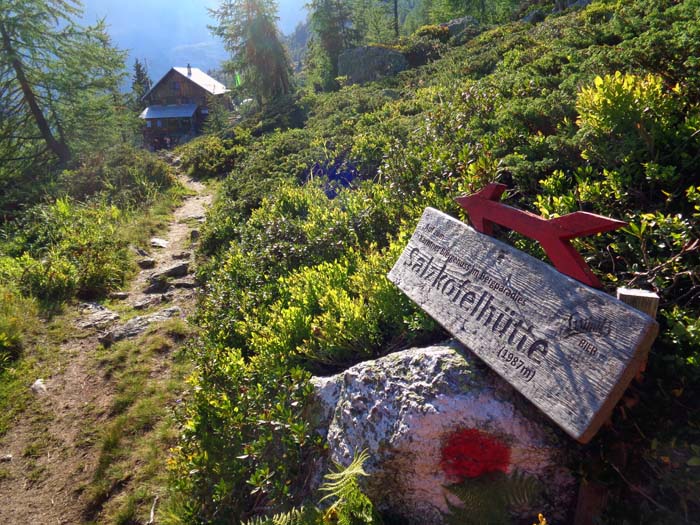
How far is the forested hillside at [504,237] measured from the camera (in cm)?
235

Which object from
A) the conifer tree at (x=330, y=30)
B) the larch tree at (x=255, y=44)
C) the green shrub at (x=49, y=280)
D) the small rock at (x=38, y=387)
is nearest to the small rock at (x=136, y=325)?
the small rock at (x=38, y=387)

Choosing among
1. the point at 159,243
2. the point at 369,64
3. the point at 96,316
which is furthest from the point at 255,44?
the point at 96,316

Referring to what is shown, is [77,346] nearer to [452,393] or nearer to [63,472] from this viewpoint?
[63,472]

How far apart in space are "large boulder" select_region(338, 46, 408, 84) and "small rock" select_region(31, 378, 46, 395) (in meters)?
18.8

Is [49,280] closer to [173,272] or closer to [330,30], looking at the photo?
[173,272]

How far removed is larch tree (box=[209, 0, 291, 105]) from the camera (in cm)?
2348

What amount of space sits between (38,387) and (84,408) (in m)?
0.98

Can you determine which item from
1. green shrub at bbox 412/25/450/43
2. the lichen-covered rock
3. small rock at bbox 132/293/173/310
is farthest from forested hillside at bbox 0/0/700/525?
green shrub at bbox 412/25/450/43

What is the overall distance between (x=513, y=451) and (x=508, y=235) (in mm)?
1894

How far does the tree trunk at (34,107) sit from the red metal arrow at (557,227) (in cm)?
2201

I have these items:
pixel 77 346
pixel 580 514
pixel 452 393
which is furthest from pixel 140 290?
pixel 580 514

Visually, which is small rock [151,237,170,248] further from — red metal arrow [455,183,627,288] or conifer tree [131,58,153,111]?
Result: conifer tree [131,58,153,111]

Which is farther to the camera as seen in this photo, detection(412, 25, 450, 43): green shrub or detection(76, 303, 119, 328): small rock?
detection(412, 25, 450, 43): green shrub

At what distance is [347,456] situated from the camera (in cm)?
303
